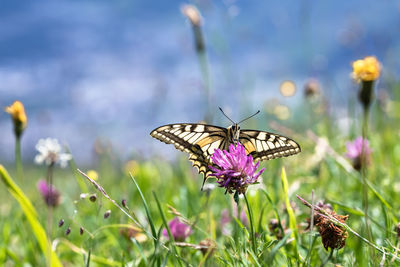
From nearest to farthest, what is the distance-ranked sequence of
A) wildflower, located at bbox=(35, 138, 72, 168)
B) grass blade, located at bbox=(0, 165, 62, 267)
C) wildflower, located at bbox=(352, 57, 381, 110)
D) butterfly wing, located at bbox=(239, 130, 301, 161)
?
grass blade, located at bbox=(0, 165, 62, 267)
wildflower, located at bbox=(352, 57, 381, 110)
butterfly wing, located at bbox=(239, 130, 301, 161)
wildflower, located at bbox=(35, 138, 72, 168)

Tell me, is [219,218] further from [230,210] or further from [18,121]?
[18,121]

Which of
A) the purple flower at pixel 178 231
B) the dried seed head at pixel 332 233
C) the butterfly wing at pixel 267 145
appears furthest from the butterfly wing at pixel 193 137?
the dried seed head at pixel 332 233

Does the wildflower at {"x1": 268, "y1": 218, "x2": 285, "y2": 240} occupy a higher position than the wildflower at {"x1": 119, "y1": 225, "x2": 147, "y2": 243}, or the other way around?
the wildflower at {"x1": 268, "y1": 218, "x2": 285, "y2": 240}

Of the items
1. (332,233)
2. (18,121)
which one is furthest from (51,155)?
(332,233)

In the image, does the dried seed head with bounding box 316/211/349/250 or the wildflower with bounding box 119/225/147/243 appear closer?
the dried seed head with bounding box 316/211/349/250

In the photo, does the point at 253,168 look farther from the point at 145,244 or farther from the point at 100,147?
the point at 100,147

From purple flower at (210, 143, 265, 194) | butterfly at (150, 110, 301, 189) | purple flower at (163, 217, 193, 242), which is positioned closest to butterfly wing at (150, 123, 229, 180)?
butterfly at (150, 110, 301, 189)

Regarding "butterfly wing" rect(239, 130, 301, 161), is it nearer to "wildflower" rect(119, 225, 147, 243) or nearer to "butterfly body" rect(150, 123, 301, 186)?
"butterfly body" rect(150, 123, 301, 186)

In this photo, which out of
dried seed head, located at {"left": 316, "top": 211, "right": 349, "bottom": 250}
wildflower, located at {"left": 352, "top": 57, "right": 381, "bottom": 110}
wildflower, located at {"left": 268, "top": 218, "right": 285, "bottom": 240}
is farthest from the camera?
wildflower, located at {"left": 268, "top": 218, "right": 285, "bottom": 240}
